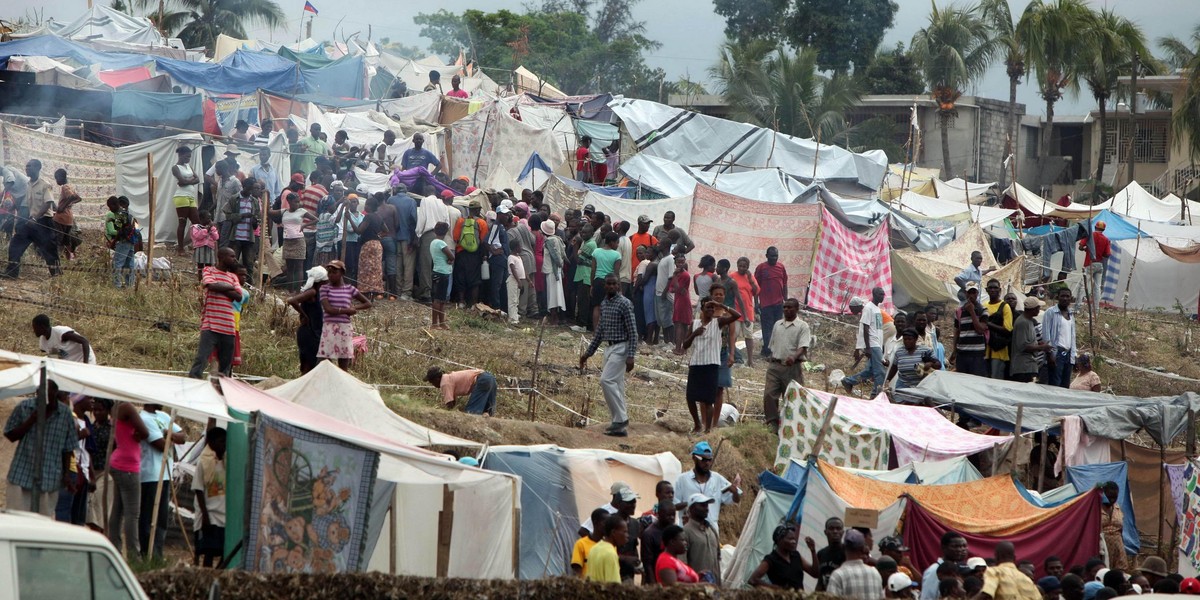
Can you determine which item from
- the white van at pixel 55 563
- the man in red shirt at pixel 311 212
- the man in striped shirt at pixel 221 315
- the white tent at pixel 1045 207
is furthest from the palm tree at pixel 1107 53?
the white van at pixel 55 563

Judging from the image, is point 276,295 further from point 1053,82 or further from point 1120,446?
point 1053,82

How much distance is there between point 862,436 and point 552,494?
3389 mm

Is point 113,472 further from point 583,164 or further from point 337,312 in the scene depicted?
point 583,164

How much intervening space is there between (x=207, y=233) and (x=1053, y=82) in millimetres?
30873

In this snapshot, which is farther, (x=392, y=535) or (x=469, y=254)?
(x=469, y=254)

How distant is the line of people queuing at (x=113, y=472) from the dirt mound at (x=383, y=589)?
1465 mm

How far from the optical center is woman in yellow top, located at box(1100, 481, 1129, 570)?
12.1 meters

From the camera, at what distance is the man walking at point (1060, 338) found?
15.7 meters

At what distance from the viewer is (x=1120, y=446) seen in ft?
46.0

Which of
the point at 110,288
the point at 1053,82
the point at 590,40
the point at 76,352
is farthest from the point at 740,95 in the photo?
the point at 76,352

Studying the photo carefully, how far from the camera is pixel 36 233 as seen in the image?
1518 cm

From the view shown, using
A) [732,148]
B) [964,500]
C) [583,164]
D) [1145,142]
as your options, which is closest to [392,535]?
[964,500]

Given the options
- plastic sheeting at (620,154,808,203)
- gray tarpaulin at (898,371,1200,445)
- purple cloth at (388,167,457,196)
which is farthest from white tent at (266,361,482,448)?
plastic sheeting at (620,154,808,203)

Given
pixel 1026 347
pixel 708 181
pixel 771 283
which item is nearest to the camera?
pixel 1026 347
